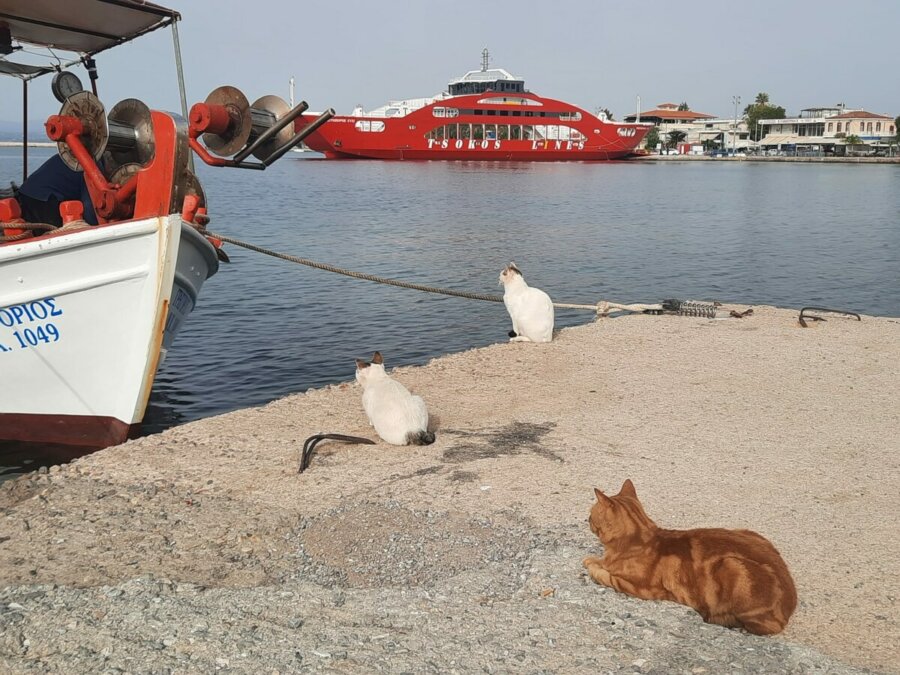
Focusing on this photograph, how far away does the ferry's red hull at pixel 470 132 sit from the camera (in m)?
87.4

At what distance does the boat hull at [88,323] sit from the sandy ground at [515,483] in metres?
1.03

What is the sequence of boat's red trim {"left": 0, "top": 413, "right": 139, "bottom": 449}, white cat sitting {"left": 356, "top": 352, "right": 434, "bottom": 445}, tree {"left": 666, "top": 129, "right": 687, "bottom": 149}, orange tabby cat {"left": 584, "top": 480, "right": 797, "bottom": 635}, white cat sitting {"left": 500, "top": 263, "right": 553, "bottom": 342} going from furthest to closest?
tree {"left": 666, "top": 129, "right": 687, "bottom": 149}, white cat sitting {"left": 500, "top": 263, "right": 553, "bottom": 342}, boat's red trim {"left": 0, "top": 413, "right": 139, "bottom": 449}, white cat sitting {"left": 356, "top": 352, "right": 434, "bottom": 445}, orange tabby cat {"left": 584, "top": 480, "right": 797, "bottom": 635}

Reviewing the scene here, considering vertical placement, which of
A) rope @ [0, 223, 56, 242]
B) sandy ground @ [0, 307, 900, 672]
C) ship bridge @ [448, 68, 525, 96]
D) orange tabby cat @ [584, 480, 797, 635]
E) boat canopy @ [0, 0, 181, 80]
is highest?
ship bridge @ [448, 68, 525, 96]

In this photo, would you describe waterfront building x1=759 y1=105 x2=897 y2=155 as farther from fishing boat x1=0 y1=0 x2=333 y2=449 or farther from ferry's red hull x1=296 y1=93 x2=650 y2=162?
fishing boat x1=0 y1=0 x2=333 y2=449

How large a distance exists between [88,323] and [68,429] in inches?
46.6

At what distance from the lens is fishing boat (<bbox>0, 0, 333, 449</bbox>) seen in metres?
7.68

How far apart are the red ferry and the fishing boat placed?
78001 millimetres

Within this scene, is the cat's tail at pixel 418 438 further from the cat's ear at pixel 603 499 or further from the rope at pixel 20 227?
the rope at pixel 20 227

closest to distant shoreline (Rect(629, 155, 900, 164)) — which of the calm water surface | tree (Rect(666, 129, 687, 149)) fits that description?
tree (Rect(666, 129, 687, 149))

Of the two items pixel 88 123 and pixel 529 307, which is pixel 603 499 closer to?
pixel 88 123

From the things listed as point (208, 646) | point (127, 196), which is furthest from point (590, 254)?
point (208, 646)

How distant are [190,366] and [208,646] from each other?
8.92m

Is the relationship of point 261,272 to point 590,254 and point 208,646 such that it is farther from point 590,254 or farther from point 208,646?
point 208,646

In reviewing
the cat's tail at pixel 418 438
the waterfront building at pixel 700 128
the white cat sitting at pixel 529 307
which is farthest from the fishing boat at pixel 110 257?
the waterfront building at pixel 700 128
